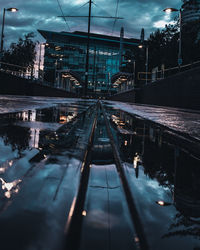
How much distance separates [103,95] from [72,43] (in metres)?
24.4

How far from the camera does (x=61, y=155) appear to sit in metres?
1.27

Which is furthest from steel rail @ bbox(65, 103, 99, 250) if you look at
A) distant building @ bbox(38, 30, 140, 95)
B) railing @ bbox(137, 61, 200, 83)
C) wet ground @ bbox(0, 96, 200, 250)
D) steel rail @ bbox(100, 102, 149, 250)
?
distant building @ bbox(38, 30, 140, 95)

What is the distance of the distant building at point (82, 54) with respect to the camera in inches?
3676

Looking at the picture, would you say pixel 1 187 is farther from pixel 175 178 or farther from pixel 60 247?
pixel 175 178

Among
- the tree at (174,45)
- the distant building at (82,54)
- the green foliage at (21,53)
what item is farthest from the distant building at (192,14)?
the distant building at (82,54)

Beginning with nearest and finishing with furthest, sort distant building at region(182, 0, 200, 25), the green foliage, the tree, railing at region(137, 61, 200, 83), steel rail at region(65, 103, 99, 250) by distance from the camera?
steel rail at region(65, 103, 99, 250) < railing at region(137, 61, 200, 83) < distant building at region(182, 0, 200, 25) < the tree < the green foliage

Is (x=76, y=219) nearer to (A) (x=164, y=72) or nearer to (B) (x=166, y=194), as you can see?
(B) (x=166, y=194)

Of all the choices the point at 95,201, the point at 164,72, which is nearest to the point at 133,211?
the point at 95,201

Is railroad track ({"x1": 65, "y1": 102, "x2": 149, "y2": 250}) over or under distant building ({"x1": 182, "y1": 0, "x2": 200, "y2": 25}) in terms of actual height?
under

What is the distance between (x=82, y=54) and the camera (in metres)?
95.2

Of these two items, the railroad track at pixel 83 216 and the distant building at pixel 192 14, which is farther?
the distant building at pixel 192 14

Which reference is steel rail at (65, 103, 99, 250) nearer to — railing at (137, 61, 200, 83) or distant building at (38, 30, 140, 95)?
railing at (137, 61, 200, 83)

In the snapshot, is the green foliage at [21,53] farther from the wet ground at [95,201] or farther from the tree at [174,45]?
the wet ground at [95,201]

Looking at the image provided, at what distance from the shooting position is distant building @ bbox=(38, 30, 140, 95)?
9338 cm
